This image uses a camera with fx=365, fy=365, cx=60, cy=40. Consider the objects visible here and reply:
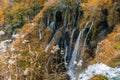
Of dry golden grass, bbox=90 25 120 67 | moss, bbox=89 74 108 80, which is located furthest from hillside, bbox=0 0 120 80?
moss, bbox=89 74 108 80

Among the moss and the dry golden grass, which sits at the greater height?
the moss

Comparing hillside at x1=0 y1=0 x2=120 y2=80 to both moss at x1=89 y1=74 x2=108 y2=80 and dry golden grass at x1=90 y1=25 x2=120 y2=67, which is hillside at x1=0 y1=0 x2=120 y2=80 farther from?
moss at x1=89 y1=74 x2=108 y2=80

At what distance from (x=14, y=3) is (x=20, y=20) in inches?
115

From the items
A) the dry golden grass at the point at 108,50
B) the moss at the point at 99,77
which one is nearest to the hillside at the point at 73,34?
the dry golden grass at the point at 108,50

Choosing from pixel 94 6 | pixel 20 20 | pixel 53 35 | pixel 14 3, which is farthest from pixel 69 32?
pixel 14 3

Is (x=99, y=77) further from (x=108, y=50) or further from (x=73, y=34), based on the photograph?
(x=73, y=34)

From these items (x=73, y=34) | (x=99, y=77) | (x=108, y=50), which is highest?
(x=99, y=77)

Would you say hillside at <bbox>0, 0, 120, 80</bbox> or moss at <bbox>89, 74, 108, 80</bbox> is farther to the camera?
hillside at <bbox>0, 0, 120, 80</bbox>

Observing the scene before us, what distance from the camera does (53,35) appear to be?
19094mm

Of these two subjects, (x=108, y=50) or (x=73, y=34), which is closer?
(x=108, y=50)

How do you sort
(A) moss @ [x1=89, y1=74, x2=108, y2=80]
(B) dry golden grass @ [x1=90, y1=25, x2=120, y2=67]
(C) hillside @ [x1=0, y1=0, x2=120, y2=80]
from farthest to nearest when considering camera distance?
1. (C) hillside @ [x1=0, y1=0, x2=120, y2=80]
2. (B) dry golden grass @ [x1=90, y1=25, x2=120, y2=67]
3. (A) moss @ [x1=89, y1=74, x2=108, y2=80]

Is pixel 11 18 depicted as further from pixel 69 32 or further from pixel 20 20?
pixel 69 32

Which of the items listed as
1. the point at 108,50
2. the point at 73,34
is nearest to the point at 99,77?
the point at 108,50

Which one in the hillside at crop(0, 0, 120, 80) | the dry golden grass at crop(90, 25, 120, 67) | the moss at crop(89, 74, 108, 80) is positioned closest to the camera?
the moss at crop(89, 74, 108, 80)
